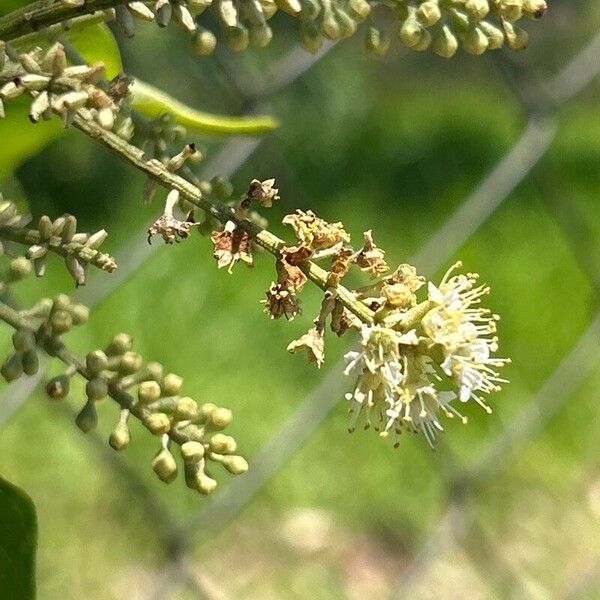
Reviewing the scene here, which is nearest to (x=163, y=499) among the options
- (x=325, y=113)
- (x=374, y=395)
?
(x=325, y=113)

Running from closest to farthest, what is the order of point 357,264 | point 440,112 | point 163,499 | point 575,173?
1. point 357,264
2. point 163,499
3. point 575,173
4. point 440,112

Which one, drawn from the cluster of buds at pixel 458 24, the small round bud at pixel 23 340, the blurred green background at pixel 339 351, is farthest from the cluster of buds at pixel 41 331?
the blurred green background at pixel 339 351

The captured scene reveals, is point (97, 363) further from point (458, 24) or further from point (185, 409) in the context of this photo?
point (458, 24)

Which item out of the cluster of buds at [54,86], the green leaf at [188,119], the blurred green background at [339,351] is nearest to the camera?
the cluster of buds at [54,86]

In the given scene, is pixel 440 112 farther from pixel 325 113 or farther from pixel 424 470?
pixel 424 470

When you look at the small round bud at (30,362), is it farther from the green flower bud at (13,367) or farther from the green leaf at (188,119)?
the green leaf at (188,119)

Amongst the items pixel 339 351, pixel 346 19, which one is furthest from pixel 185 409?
pixel 339 351
